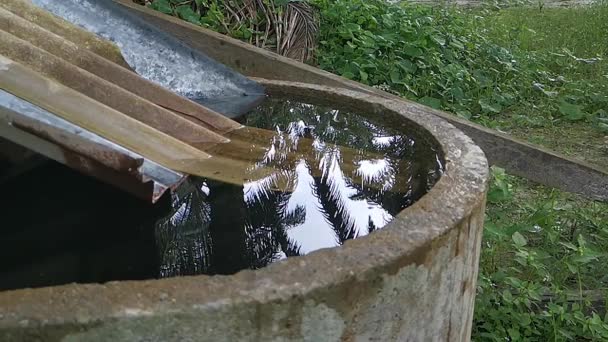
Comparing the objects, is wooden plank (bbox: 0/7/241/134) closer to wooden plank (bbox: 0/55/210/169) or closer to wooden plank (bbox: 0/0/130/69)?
wooden plank (bbox: 0/0/130/69)

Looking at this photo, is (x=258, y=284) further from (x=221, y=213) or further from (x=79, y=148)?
(x=221, y=213)

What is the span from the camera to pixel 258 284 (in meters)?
1.38

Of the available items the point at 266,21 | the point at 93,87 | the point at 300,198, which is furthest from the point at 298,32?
the point at 93,87

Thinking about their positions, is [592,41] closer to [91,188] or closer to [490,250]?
[490,250]

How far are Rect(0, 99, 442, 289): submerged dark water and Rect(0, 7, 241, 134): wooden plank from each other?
0.60 ft

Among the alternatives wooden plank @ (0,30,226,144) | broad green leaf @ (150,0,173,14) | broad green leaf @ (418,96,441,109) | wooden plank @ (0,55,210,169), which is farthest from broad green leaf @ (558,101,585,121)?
wooden plank @ (0,55,210,169)

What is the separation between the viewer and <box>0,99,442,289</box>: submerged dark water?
184 cm

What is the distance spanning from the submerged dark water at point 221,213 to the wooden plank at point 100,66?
0.60 ft

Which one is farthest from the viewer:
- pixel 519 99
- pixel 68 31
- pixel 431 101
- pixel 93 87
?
pixel 519 99

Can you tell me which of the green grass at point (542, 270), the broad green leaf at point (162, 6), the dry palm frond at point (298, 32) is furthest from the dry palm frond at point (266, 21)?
the green grass at point (542, 270)

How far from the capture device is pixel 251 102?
251cm

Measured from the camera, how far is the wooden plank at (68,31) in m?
2.26

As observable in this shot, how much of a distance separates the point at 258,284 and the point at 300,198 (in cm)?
80

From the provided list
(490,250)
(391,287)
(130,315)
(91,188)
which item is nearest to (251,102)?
(91,188)
